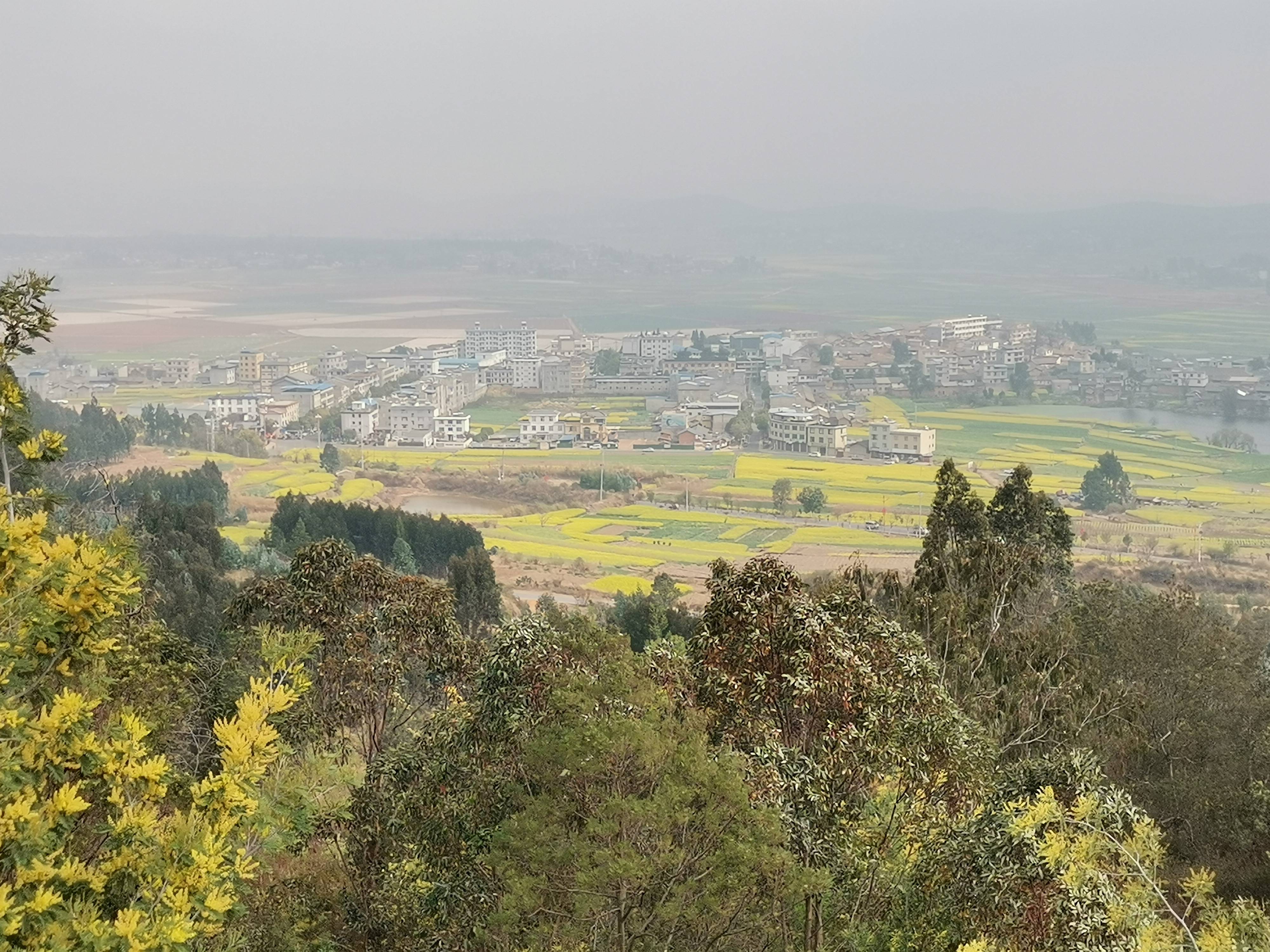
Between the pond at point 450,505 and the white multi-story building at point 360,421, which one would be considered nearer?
the pond at point 450,505

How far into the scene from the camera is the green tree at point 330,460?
4138 cm

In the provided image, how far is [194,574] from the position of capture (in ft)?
54.1

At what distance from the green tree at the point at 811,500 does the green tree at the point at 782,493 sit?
1.18 ft

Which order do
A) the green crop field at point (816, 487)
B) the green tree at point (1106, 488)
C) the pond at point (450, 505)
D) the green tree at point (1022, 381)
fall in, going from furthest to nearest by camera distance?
the green tree at point (1022, 381)
the pond at point (450, 505)
the green tree at point (1106, 488)
the green crop field at point (816, 487)

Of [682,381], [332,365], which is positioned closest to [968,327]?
[682,381]

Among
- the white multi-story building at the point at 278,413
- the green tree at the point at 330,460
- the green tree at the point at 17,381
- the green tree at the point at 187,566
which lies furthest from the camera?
the white multi-story building at the point at 278,413

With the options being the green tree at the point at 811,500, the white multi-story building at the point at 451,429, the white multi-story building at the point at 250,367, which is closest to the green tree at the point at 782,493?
the green tree at the point at 811,500

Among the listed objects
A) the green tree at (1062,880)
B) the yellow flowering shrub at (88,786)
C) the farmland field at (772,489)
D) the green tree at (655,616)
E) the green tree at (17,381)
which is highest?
the green tree at (17,381)

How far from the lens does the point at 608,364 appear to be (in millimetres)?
64125

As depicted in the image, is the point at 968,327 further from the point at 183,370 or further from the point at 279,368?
the point at 183,370

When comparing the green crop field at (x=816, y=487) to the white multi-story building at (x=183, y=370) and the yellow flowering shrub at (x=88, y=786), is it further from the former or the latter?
the yellow flowering shrub at (x=88, y=786)

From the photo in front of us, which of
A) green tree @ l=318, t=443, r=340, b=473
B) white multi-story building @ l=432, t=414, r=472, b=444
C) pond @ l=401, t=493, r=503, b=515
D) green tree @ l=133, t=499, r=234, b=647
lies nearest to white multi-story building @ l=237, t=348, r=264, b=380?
white multi-story building @ l=432, t=414, r=472, b=444

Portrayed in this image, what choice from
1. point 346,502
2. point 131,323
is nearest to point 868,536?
point 346,502

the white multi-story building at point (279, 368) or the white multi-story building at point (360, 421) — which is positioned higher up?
the white multi-story building at point (279, 368)
